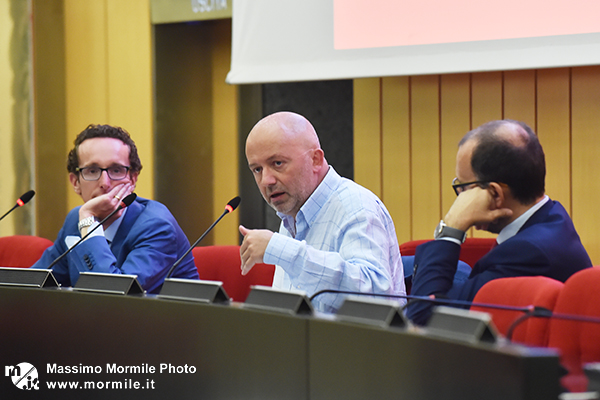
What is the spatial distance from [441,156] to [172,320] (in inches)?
91.1

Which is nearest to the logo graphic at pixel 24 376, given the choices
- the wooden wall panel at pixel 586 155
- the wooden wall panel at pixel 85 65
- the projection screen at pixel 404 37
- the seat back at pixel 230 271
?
the seat back at pixel 230 271

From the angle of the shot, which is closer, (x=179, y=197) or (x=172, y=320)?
(x=172, y=320)

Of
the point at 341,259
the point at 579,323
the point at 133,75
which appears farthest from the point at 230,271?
the point at 133,75

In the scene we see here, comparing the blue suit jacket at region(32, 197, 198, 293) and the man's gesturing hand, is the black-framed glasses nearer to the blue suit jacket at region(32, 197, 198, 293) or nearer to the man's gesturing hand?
the man's gesturing hand

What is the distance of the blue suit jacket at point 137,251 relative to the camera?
2.08 meters

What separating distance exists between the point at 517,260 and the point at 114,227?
140cm

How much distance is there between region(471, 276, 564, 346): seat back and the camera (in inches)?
50.2

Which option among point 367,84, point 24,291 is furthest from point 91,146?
point 367,84

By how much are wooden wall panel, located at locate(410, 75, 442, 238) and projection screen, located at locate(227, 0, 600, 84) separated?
351 mm

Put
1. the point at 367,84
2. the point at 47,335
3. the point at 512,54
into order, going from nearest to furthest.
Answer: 1. the point at 47,335
2. the point at 512,54
3. the point at 367,84

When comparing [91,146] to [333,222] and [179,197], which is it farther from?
[179,197]

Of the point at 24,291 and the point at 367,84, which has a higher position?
the point at 367,84

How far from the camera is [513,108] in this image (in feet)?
10.3

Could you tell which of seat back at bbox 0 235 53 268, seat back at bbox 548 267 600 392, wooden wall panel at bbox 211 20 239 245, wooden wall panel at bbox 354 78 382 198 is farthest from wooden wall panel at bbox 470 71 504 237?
seat back at bbox 0 235 53 268
